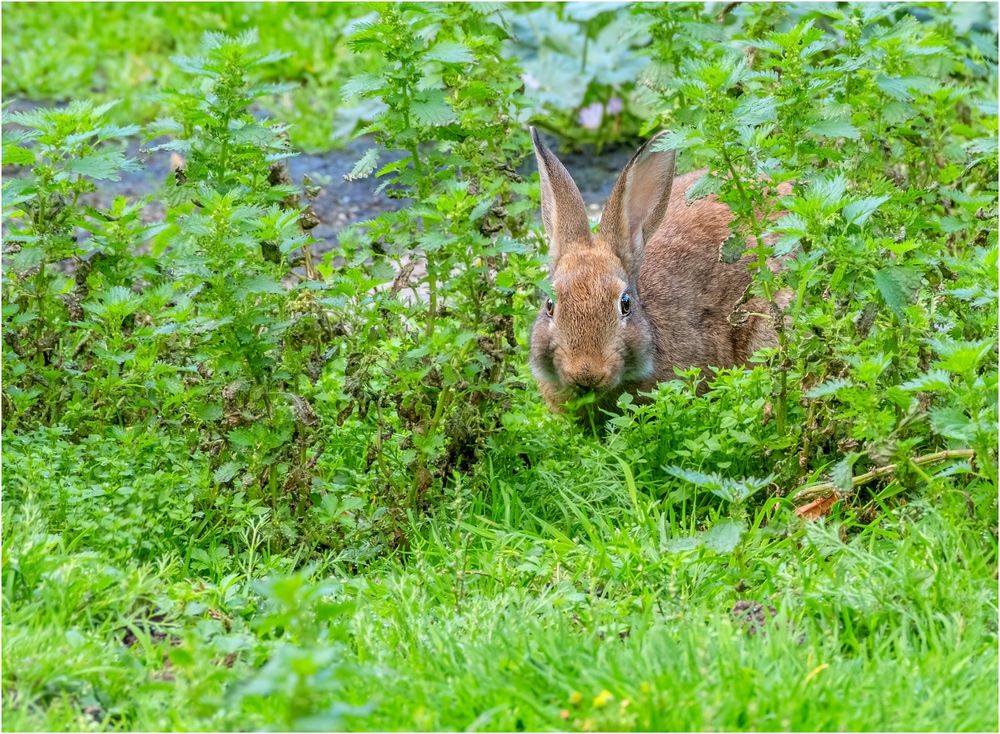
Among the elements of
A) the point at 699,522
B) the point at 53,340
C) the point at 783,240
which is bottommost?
the point at 699,522

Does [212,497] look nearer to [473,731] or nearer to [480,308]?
[480,308]

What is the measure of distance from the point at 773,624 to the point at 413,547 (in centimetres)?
132

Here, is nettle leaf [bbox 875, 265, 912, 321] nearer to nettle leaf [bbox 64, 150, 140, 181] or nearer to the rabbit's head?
the rabbit's head

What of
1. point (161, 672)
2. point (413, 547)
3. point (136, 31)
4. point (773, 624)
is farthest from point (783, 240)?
point (136, 31)

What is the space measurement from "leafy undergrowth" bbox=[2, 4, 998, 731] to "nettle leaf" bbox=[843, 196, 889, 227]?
0.02m

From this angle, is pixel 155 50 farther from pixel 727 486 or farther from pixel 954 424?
pixel 954 424

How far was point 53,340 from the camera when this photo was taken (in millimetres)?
4840

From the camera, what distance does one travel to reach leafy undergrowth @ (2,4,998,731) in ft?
10.6

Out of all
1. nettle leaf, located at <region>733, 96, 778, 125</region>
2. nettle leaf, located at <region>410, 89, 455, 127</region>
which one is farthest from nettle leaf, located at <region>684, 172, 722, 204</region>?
nettle leaf, located at <region>410, 89, 455, 127</region>

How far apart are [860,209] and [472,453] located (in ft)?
5.03

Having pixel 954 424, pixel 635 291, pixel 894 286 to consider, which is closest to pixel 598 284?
pixel 635 291

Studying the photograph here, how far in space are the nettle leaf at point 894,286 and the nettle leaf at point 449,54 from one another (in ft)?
4.79

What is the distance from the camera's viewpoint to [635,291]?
5723mm

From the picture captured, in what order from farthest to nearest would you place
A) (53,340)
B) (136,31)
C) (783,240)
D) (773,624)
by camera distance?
(136,31), (53,340), (783,240), (773,624)
